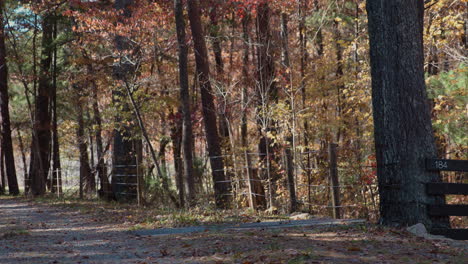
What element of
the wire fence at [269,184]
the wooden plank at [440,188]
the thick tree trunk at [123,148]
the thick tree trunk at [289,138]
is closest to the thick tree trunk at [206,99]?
the wire fence at [269,184]

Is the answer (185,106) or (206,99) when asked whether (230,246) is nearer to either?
(185,106)

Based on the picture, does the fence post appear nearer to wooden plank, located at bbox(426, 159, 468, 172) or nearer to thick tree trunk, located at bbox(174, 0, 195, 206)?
wooden plank, located at bbox(426, 159, 468, 172)

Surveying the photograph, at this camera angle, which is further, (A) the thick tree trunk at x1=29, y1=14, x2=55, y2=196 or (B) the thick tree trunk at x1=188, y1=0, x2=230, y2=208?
(A) the thick tree trunk at x1=29, y1=14, x2=55, y2=196

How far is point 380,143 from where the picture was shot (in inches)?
352

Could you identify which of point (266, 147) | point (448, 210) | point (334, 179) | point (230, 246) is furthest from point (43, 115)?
point (448, 210)

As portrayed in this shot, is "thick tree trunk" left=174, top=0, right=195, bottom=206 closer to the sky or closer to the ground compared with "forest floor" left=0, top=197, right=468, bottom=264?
closer to the sky

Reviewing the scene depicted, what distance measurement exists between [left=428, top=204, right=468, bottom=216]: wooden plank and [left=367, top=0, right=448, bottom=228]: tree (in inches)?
4.1

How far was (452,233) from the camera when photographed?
8.59 m

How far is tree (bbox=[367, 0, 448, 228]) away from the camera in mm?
8633

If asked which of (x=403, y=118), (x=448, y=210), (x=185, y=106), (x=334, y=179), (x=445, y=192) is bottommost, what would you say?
(x=448, y=210)

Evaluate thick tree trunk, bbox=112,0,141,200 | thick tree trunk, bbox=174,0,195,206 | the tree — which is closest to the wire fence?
thick tree trunk, bbox=112,0,141,200

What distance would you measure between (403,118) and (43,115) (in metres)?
22.0

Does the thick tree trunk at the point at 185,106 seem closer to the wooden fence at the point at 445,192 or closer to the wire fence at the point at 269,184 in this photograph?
the wire fence at the point at 269,184

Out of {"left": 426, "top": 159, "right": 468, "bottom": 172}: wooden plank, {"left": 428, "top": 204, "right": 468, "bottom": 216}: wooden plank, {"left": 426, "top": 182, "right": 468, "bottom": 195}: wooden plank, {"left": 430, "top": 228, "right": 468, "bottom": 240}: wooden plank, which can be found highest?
{"left": 426, "top": 159, "right": 468, "bottom": 172}: wooden plank
